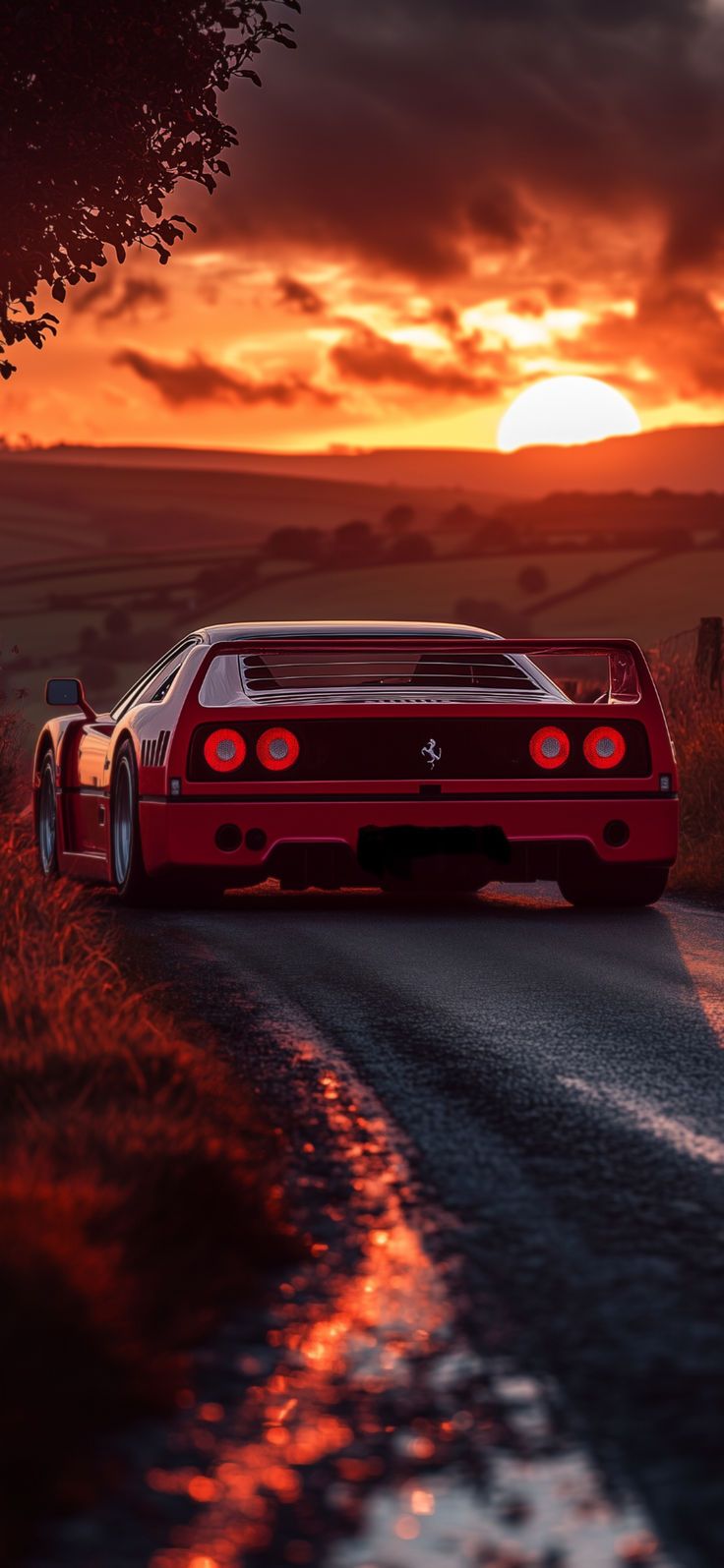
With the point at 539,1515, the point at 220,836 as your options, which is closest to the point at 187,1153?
the point at 539,1515

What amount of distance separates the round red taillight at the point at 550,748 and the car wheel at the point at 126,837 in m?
1.96

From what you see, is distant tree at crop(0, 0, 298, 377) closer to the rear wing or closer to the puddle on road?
the rear wing

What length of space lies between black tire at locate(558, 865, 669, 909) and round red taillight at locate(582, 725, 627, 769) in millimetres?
596

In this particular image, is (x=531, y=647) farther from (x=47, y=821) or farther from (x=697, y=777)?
(x=697, y=777)

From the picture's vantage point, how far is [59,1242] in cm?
361

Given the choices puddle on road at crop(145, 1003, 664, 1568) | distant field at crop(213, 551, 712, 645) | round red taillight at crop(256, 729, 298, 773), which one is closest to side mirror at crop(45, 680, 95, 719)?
round red taillight at crop(256, 729, 298, 773)

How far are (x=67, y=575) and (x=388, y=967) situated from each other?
57.6m

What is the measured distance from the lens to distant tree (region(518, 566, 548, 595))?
58.8m

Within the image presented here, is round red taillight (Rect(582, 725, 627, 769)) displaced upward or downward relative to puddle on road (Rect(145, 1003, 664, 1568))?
upward

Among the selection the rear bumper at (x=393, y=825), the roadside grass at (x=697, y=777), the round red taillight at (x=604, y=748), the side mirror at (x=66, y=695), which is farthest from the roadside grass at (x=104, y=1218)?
the roadside grass at (x=697, y=777)

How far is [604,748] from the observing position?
10.5 meters

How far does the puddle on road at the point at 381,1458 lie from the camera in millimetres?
2721

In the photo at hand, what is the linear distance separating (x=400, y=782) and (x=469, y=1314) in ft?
21.6

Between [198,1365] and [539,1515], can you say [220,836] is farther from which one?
[539,1515]
